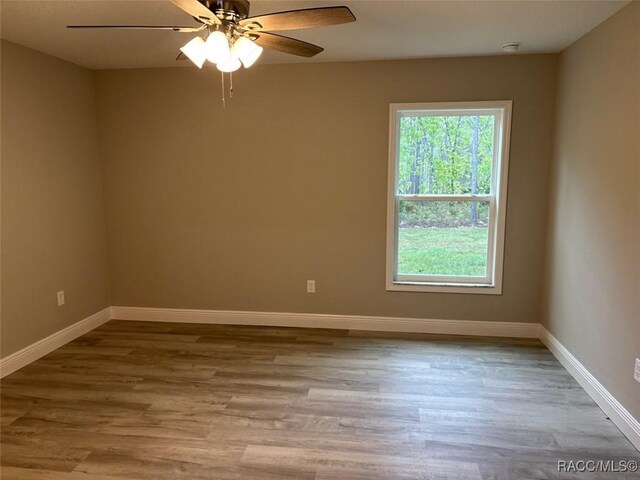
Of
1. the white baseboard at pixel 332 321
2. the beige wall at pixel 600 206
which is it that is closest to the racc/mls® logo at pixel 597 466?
the beige wall at pixel 600 206

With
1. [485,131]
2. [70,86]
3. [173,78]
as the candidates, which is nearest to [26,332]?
[70,86]

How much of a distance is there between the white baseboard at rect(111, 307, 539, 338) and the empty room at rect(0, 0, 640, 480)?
0.02 meters

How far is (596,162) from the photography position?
8.69ft

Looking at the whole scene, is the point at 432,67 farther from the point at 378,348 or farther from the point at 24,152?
the point at 24,152

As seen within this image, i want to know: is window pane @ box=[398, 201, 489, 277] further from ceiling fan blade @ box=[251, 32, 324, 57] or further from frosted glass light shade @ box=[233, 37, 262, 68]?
frosted glass light shade @ box=[233, 37, 262, 68]

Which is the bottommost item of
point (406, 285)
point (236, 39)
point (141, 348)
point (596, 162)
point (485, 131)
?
point (141, 348)

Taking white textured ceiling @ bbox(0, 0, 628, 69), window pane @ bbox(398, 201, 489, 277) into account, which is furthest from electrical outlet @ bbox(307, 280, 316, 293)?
white textured ceiling @ bbox(0, 0, 628, 69)

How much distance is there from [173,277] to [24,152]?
1.56 meters

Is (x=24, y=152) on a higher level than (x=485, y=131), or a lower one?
lower

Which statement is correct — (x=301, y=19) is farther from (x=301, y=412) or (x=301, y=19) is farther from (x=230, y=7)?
(x=301, y=412)

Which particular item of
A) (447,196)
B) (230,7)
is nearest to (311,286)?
(447,196)

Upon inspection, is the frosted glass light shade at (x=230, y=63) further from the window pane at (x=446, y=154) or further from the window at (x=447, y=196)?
the window pane at (x=446, y=154)

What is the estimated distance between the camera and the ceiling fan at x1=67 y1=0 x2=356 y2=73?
5.75 feet

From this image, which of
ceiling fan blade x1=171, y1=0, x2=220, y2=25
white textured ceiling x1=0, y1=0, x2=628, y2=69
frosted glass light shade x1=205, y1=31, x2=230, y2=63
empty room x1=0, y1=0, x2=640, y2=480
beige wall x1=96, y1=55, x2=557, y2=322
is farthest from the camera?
beige wall x1=96, y1=55, x2=557, y2=322
